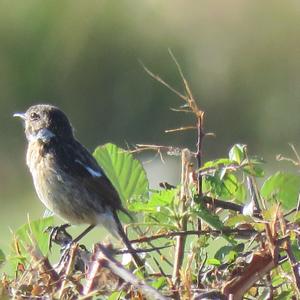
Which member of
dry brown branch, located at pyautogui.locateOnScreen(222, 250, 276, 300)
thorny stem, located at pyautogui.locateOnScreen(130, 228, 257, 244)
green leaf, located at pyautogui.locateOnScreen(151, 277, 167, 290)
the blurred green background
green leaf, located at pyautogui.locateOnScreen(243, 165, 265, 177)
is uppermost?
green leaf, located at pyautogui.locateOnScreen(243, 165, 265, 177)

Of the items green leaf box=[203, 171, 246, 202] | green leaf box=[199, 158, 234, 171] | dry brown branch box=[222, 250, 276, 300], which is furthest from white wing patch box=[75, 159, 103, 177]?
dry brown branch box=[222, 250, 276, 300]

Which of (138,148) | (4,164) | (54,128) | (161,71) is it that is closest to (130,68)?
(161,71)

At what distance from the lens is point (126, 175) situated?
6.78 ft

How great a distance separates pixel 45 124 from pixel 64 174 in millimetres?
402

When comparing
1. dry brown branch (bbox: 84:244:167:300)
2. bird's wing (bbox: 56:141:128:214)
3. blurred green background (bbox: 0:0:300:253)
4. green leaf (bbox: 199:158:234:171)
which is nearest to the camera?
dry brown branch (bbox: 84:244:167:300)

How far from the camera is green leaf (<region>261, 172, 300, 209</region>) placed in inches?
73.3

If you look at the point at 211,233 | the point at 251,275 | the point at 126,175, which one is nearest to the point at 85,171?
the point at 126,175

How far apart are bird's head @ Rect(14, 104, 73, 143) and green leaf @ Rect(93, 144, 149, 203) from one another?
3.63 metres

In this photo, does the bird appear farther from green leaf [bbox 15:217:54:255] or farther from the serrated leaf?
the serrated leaf

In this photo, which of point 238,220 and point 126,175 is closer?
point 238,220

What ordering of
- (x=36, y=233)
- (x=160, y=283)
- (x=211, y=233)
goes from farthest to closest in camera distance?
(x=36, y=233) < (x=211, y=233) < (x=160, y=283)

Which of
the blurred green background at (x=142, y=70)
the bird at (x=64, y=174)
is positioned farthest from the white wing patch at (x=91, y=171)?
the blurred green background at (x=142, y=70)

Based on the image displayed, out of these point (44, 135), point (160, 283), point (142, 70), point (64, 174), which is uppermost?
point (160, 283)

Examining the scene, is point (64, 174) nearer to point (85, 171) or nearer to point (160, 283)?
point (85, 171)
